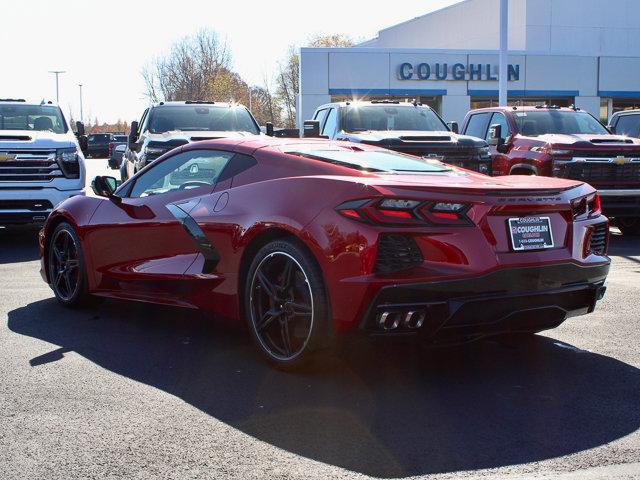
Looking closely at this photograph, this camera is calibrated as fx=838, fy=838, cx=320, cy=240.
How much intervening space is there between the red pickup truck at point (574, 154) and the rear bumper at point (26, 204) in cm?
652

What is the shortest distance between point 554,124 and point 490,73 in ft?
86.2

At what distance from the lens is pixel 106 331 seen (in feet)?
20.1

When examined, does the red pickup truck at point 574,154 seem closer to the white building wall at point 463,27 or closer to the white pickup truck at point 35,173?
the white pickup truck at point 35,173

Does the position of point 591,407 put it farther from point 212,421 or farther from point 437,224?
point 212,421

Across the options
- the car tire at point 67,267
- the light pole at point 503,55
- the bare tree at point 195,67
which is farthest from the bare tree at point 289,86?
the car tire at point 67,267

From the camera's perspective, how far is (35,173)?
11562mm

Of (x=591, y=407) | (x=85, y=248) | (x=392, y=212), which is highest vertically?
(x=392, y=212)

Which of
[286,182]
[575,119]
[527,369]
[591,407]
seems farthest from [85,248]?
[575,119]

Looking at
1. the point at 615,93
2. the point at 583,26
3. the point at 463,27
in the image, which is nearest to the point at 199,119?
the point at 615,93

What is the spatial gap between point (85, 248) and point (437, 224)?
331 cm

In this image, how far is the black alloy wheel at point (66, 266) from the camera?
6.69 metres

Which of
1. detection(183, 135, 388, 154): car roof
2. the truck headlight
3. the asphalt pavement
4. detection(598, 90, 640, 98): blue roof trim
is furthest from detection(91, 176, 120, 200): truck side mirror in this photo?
detection(598, 90, 640, 98): blue roof trim

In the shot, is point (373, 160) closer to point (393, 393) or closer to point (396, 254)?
point (396, 254)

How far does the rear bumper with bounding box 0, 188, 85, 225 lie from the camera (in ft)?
37.0
